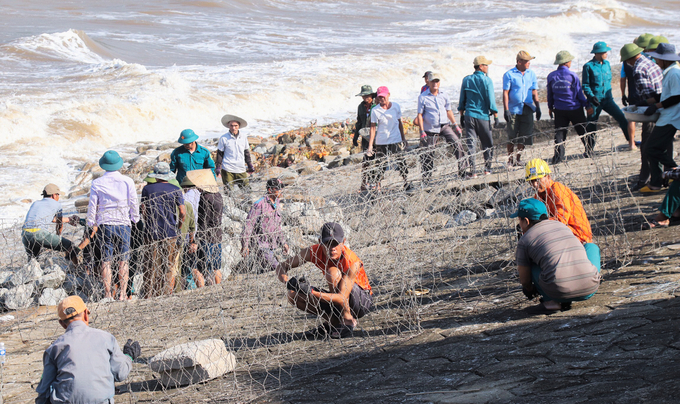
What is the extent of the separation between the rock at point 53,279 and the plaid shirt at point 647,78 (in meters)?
6.27

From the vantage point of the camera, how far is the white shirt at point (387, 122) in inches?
303

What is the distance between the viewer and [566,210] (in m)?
4.34

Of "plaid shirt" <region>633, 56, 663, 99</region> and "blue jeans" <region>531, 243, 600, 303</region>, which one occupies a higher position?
"plaid shirt" <region>633, 56, 663, 99</region>

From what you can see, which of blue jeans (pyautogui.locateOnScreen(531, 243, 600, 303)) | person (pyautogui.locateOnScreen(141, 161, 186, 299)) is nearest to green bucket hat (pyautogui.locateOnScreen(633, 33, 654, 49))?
blue jeans (pyautogui.locateOnScreen(531, 243, 600, 303))

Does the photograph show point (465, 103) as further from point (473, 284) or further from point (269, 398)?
point (269, 398)

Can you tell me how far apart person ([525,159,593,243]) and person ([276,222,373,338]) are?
1.44m

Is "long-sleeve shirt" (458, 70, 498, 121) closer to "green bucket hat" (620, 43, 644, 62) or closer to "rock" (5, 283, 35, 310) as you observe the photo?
"green bucket hat" (620, 43, 644, 62)

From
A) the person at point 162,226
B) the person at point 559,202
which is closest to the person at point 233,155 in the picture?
the person at point 162,226

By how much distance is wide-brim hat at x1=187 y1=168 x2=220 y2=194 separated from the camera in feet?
20.6

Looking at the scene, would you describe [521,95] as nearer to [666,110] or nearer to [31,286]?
[666,110]

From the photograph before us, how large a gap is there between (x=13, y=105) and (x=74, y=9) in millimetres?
24190

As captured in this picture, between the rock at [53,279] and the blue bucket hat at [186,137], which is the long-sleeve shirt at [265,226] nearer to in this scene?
the blue bucket hat at [186,137]

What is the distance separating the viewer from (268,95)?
2036cm

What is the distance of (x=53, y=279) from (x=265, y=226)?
253cm
